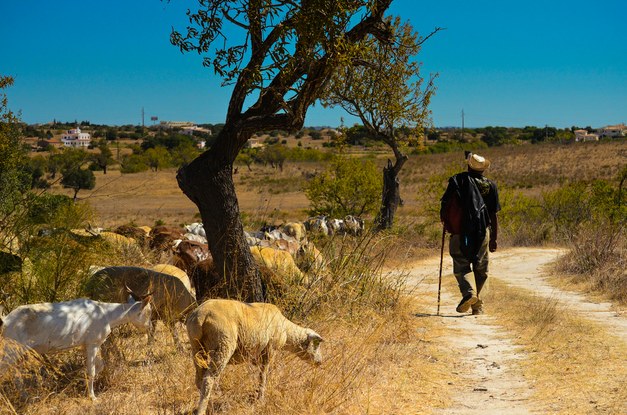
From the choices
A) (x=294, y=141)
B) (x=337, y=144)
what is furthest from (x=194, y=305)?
(x=294, y=141)

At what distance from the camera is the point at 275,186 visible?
52.6 metres

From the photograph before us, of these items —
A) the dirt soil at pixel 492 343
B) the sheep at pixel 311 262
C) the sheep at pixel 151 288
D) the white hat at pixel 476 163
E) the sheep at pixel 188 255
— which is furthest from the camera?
the sheep at pixel 188 255

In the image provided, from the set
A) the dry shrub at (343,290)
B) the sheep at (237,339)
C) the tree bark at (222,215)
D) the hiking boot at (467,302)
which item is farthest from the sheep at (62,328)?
the hiking boot at (467,302)

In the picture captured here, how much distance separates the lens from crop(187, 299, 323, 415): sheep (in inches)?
201

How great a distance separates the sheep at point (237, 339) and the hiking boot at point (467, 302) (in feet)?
13.4

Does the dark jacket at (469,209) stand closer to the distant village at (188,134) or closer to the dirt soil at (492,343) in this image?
the dirt soil at (492,343)

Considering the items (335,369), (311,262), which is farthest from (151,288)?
(311,262)

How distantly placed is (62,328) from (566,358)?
445 cm

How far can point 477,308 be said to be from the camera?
9.58 metres

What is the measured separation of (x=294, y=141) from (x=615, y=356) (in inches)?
4135

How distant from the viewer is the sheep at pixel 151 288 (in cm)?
691

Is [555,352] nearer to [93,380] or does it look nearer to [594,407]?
[594,407]

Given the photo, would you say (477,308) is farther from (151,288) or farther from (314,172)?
(314,172)

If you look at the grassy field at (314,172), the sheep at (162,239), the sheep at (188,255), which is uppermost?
the sheep at (188,255)
